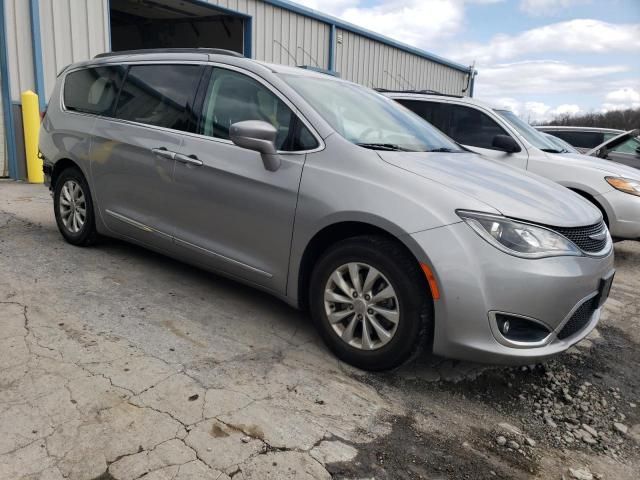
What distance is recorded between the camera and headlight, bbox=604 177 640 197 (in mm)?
5621

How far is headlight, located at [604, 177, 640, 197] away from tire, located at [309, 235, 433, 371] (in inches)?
159

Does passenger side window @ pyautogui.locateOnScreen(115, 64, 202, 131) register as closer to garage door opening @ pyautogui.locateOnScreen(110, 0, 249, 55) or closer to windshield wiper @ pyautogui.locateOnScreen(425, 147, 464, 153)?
windshield wiper @ pyautogui.locateOnScreen(425, 147, 464, 153)

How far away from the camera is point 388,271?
2.69 m

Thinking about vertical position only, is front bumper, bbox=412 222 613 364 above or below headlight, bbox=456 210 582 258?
below

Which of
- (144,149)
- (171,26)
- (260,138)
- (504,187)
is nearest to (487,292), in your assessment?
(504,187)

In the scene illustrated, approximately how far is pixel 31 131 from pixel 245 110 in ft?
22.8

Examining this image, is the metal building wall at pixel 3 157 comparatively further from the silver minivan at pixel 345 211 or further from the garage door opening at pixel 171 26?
the garage door opening at pixel 171 26

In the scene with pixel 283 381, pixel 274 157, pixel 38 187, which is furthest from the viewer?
pixel 38 187

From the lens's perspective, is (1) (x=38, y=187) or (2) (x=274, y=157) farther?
(1) (x=38, y=187)

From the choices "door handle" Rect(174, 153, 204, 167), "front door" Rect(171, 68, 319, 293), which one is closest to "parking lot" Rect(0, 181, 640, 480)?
"front door" Rect(171, 68, 319, 293)

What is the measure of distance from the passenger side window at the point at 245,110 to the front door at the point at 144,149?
0.62 ft

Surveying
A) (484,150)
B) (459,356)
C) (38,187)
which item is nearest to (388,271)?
(459,356)

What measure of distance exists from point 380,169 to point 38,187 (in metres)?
7.27

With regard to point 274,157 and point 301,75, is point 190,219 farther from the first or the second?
point 301,75
